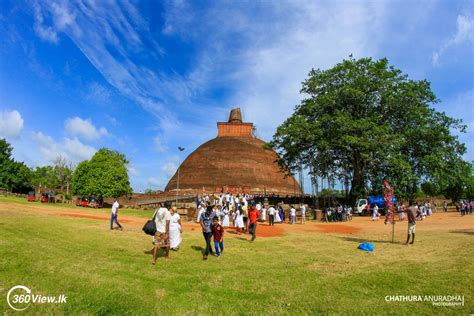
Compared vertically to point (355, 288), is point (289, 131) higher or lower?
higher

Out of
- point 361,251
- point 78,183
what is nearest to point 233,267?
point 361,251

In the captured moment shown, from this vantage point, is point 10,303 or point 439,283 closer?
point 10,303

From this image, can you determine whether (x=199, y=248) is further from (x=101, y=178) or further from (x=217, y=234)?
(x=101, y=178)

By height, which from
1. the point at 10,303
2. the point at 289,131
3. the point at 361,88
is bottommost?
the point at 10,303

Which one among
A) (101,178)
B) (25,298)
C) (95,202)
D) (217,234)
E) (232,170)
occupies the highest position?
(232,170)

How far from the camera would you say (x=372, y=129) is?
23.6 meters

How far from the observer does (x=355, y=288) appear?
6.03 meters

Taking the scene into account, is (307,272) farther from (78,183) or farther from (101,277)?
(78,183)

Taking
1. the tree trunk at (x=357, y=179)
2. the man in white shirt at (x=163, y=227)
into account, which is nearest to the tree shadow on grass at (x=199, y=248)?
the man in white shirt at (x=163, y=227)

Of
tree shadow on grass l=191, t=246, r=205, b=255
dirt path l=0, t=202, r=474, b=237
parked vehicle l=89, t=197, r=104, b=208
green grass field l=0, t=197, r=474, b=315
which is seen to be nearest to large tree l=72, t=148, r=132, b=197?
parked vehicle l=89, t=197, r=104, b=208

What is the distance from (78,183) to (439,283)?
135 feet

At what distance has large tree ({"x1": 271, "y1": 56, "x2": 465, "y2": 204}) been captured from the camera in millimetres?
24156

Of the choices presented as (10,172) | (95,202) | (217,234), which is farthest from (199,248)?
(10,172)

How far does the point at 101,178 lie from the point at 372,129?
30.5 metres
